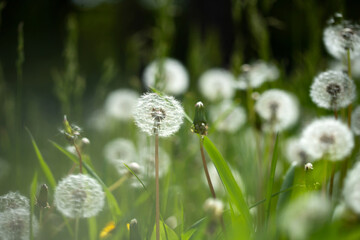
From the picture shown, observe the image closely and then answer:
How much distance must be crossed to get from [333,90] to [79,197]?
0.55m

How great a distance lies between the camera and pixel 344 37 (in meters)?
0.82

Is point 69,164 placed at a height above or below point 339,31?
below

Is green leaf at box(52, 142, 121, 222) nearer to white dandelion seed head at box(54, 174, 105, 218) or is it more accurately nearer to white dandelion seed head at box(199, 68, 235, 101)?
white dandelion seed head at box(54, 174, 105, 218)

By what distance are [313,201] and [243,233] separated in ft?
0.30

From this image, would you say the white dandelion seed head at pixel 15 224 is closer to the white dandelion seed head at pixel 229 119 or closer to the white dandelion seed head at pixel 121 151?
the white dandelion seed head at pixel 121 151

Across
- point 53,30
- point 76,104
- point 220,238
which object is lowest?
point 220,238

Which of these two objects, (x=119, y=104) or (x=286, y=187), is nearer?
(x=286, y=187)

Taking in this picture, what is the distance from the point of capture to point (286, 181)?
2.56 feet

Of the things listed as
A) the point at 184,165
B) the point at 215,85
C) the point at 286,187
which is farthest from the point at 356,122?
the point at 215,85

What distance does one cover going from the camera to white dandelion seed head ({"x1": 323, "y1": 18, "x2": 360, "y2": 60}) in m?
0.81

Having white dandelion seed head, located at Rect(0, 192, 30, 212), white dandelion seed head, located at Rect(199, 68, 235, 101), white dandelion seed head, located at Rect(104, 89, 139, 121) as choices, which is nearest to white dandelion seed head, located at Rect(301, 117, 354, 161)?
white dandelion seed head, located at Rect(0, 192, 30, 212)

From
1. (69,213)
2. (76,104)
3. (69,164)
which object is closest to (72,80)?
(76,104)

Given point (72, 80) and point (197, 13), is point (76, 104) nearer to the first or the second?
point (72, 80)

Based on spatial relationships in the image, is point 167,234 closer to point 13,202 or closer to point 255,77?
point 13,202
